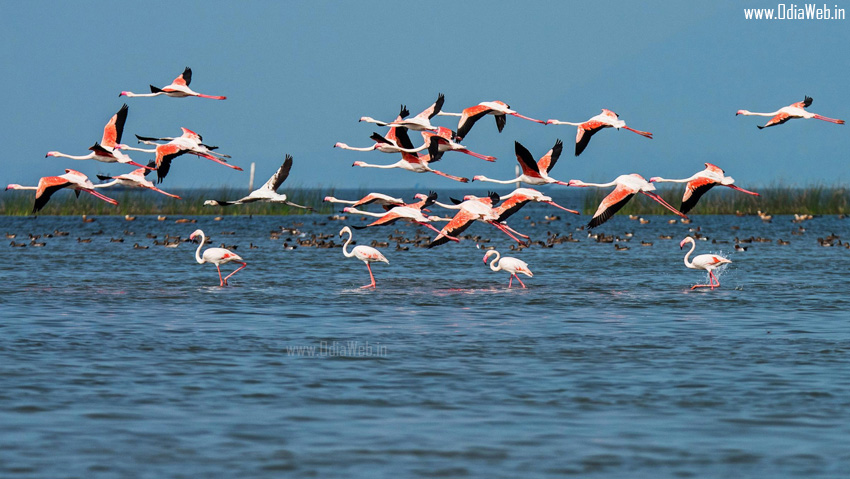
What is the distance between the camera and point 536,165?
19.9 meters

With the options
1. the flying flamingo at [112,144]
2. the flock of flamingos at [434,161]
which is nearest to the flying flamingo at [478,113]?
the flock of flamingos at [434,161]

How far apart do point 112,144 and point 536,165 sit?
8.01 meters

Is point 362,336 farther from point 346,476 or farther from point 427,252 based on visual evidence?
point 427,252

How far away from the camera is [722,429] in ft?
31.2

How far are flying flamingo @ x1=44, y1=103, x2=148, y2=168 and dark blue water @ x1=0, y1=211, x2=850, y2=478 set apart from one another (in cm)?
242

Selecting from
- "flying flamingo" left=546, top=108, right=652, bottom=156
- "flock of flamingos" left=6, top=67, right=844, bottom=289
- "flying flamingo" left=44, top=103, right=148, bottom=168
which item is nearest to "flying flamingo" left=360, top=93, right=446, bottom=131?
"flock of flamingos" left=6, top=67, right=844, bottom=289

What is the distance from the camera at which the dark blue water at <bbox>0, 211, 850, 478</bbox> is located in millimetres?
8609

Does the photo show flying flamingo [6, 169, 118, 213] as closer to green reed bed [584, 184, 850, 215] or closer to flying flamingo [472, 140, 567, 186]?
flying flamingo [472, 140, 567, 186]

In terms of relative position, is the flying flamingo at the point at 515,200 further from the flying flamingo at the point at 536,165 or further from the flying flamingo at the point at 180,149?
the flying flamingo at the point at 180,149

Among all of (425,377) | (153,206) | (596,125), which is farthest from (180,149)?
(153,206)

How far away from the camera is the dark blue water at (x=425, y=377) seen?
861 cm

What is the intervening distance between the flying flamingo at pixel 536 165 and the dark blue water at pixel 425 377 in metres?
2.03

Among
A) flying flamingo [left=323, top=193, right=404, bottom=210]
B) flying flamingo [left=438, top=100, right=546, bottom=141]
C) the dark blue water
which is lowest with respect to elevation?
the dark blue water

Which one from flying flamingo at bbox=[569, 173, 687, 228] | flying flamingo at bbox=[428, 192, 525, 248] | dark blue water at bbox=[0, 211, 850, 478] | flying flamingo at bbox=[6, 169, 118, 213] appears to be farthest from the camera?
flying flamingo at bbox=[6, 169, 118, 213]
